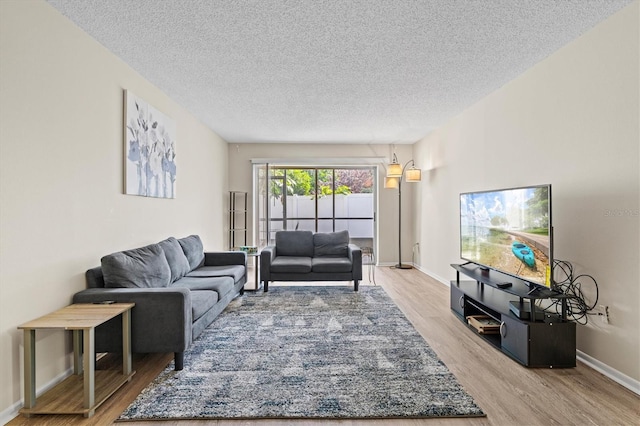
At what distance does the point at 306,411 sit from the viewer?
201cm

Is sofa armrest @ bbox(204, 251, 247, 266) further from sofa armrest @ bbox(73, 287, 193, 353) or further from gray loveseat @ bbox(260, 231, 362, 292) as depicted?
sofa armrest @ bbox(73, 287, 193, 353)

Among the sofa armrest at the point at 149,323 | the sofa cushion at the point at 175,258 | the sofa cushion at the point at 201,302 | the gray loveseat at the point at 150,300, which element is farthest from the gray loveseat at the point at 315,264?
the sofa armrest at the point at 149,323

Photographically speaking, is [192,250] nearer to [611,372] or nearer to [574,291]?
[574,291]

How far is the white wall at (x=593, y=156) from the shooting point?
229 cm

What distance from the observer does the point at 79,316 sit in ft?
7.06

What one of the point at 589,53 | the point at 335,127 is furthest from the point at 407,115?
the point at 589,53

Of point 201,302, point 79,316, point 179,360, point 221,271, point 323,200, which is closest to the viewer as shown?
point 79,316

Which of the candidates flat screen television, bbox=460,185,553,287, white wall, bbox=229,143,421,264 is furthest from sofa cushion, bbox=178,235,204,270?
flat screen television, bbox=460,185,553,287

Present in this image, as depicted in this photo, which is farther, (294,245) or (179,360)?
(294,245)

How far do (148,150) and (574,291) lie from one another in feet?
13.3

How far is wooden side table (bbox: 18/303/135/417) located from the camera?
6.42 feet

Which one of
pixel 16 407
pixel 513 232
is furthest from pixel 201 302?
pixel 513 232

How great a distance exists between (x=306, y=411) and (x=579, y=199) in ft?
8.30

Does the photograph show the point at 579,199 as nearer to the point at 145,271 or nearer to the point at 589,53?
the point at 589,53
